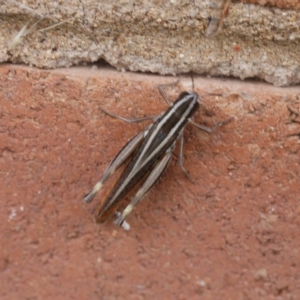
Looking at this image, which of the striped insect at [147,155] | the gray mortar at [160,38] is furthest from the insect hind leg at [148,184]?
the gray mortar at [160,38]

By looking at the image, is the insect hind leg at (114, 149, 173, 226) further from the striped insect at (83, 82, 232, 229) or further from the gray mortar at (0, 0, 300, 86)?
the gray mortar at (0, 0, 300, 86)

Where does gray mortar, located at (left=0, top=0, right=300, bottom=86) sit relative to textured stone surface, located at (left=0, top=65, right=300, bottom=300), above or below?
above

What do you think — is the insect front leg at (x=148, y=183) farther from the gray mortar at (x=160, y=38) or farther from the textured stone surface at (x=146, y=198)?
the gray mortar at (x=160, y=38)

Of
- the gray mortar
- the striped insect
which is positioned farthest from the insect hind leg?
the gray mortar

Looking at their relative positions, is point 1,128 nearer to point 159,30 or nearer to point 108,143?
point 108,143

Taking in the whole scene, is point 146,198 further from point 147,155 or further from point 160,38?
point 160,38

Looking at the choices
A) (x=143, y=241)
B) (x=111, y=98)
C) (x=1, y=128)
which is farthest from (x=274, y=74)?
(x=1, y=128)
